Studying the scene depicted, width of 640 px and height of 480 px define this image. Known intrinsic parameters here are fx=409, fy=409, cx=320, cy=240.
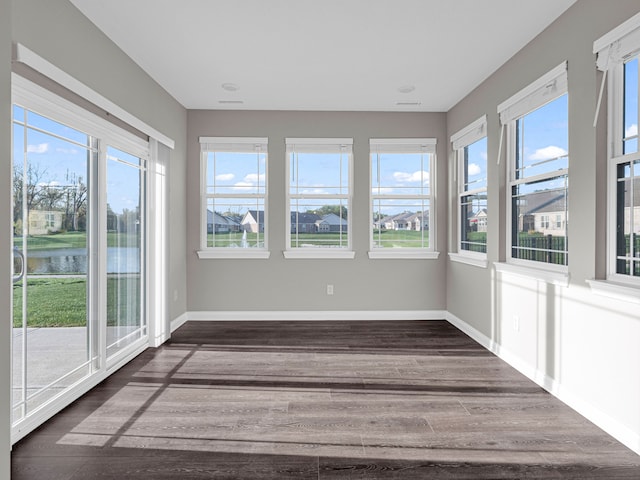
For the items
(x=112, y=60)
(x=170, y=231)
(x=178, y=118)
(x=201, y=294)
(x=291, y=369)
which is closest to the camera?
(x=112, y=60)

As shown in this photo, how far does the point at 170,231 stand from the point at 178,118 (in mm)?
1417

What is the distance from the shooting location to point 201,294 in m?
5.30

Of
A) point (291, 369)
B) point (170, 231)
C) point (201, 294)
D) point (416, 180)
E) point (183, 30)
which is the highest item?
point (183, 30)

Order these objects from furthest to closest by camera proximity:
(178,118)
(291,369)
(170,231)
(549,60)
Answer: (178,118), (170,231), (291,369), (549,60)

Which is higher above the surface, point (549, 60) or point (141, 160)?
point (549, 60)

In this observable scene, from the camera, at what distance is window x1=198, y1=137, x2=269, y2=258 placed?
5.27 m

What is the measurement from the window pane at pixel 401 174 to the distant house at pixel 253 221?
1.52 meters

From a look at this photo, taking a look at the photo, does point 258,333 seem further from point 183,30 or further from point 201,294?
point 183,30

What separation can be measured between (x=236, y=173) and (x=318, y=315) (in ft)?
7.00

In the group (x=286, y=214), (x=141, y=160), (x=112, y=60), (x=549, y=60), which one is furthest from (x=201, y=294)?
(x=549, y=60)

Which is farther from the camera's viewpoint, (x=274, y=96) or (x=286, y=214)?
(x=286, y=214)

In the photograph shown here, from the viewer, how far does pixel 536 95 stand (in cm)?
328

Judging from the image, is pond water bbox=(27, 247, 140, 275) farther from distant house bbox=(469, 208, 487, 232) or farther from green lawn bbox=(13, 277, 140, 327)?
distant house bbox=(469, 208, 487, 232)

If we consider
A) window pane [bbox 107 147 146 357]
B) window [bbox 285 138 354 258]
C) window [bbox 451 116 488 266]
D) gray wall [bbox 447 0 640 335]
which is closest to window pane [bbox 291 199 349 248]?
window [bbox 285 138 354 258]
